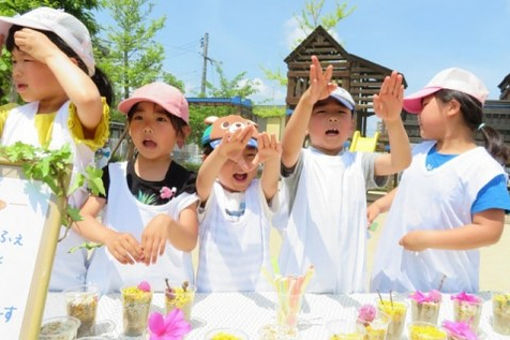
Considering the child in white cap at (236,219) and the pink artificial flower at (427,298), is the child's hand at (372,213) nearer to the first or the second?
the child in white cap at (236,219)

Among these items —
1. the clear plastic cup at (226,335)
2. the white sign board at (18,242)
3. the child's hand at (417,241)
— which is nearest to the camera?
the white sign board at (18,242)

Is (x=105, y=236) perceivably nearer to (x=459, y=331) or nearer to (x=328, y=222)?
(x=328, y=222)

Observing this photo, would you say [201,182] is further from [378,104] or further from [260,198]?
[378,104]

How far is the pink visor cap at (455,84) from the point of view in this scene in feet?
6.47

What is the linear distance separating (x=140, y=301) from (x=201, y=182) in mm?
625

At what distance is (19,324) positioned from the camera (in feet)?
2.60

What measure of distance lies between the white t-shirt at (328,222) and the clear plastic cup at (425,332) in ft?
1.98

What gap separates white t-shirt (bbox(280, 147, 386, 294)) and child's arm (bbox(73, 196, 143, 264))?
0.88 m

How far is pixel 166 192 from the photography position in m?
1.72

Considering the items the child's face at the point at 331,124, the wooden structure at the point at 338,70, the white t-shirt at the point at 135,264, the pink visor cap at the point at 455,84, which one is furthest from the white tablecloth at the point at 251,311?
the wooden structure at the point at 338,70

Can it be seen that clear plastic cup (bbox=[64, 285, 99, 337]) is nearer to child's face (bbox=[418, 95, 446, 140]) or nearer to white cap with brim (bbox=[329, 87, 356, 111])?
white cap with brim (bbox=[329, 87, 356, 111])

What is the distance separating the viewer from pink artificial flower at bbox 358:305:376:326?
4.03 ft

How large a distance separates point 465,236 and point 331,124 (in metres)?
0.76

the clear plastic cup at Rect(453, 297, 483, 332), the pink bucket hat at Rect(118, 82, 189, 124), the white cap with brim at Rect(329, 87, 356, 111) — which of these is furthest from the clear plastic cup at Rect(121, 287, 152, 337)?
the white cap with brim at Rect(329, 87, 356, 111)
